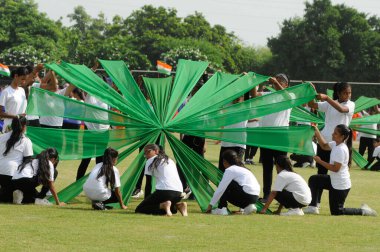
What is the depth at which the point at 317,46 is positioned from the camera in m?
68.8

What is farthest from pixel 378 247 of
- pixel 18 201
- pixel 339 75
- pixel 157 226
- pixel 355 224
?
pixel 339 75

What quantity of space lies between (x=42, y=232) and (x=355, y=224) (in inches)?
144

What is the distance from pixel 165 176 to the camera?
10.2 metres

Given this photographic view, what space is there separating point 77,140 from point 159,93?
1370 mm

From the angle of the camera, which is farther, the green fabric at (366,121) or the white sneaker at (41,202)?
the green fabric at (366,121)

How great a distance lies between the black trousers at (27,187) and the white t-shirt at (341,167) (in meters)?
3.79

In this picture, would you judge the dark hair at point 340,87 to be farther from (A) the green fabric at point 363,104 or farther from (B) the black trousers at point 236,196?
(A) the green fabric at point 363,104

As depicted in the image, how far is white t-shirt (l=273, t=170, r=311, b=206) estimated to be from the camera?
34.6ft

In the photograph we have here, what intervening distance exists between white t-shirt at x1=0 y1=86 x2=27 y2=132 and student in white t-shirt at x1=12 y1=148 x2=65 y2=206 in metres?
1.15

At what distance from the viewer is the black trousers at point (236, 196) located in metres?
10.4

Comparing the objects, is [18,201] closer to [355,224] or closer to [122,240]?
[122,240]

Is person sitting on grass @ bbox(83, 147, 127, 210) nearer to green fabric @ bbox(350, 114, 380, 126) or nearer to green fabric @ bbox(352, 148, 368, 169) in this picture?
green fabric @ bbox(352, 148, 368, 169)

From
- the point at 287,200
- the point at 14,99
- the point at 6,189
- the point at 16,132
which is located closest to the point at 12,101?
the point at 14,99

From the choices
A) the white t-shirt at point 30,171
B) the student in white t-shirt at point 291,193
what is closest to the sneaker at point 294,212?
the student in white t-shirt at point 291,193
